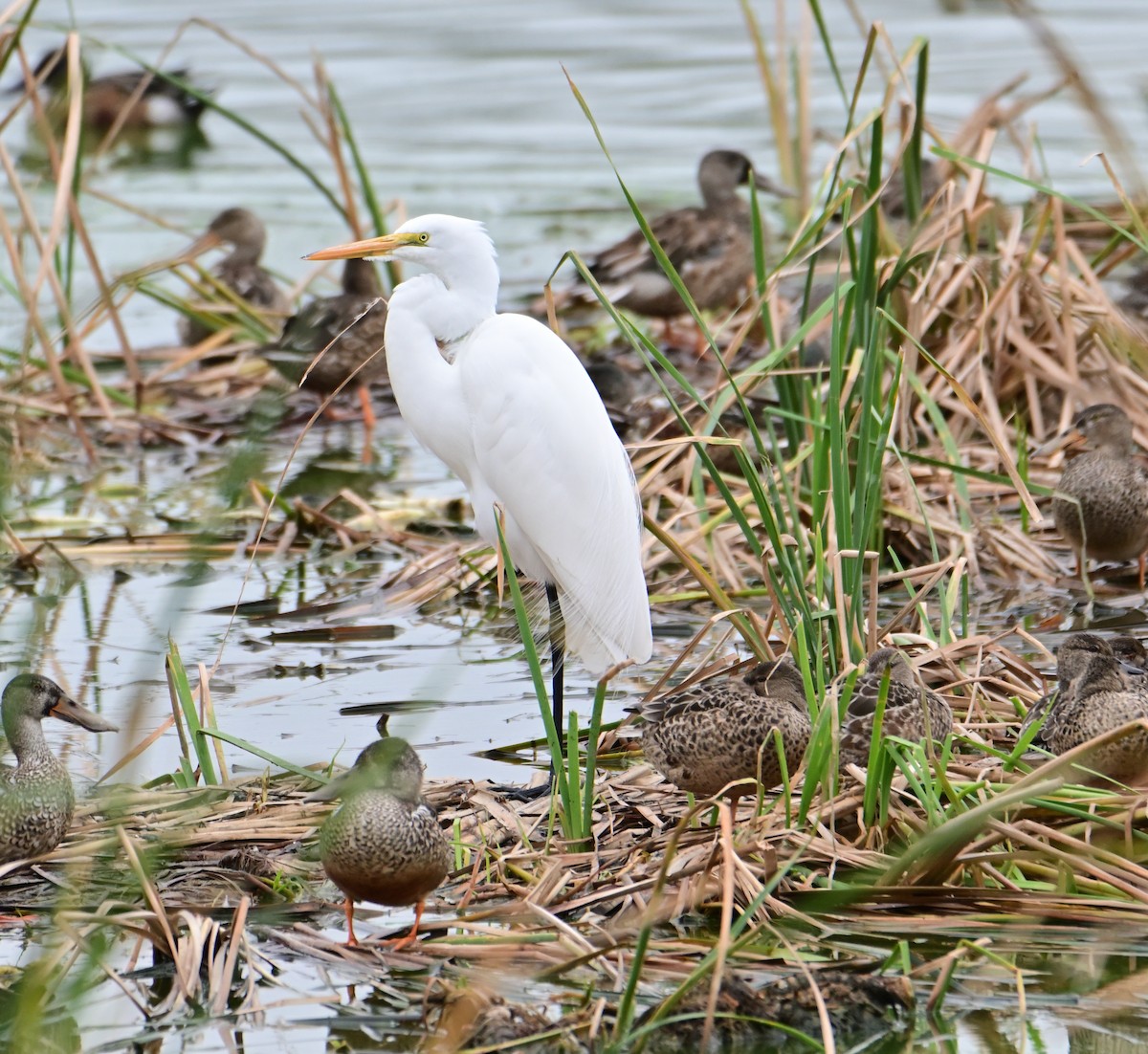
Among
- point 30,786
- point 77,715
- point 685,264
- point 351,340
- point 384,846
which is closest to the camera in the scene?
point 384,846

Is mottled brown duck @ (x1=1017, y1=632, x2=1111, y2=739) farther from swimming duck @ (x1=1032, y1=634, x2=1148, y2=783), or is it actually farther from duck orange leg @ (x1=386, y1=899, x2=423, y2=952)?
duck orange leg @ (x1=386, y1=899, x2=423, y2=952)

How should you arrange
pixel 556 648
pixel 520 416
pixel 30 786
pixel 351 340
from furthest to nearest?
pixel 351 340, pixel 556 648, pixel 520 416, pixel 30 786

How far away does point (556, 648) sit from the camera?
5.16 m

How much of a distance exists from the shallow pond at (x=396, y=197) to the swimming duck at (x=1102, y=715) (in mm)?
652

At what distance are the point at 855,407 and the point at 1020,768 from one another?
4.16 ft

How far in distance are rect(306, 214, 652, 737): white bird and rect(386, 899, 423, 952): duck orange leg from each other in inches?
52.3

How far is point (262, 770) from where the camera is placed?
4613 mm

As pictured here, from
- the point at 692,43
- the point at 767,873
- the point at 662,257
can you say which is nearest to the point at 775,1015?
the point at 767,873

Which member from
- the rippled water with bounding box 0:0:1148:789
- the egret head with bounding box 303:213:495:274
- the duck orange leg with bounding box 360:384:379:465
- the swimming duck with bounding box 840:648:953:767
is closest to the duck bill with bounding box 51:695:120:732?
the rippled water with bounding box 0:0:1148:789

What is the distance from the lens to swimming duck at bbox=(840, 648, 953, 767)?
13.6 feet

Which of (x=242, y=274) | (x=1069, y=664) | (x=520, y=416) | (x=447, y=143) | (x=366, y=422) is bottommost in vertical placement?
(x=366, y=422)

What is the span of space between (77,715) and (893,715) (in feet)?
6.55

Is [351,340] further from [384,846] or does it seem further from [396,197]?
[384,846]

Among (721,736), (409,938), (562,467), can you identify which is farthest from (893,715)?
(409,938)
